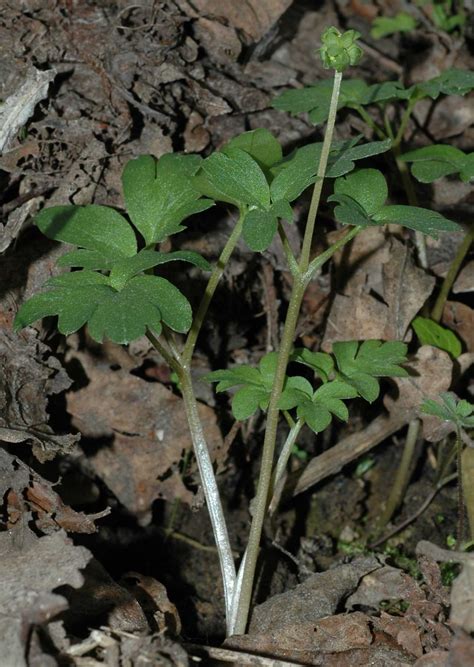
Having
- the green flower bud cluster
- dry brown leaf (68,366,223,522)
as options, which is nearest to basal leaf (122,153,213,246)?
the green flower bud cluster

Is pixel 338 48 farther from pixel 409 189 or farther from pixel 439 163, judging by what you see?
pixel 409 189

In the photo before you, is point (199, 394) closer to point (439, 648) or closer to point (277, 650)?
point (277, 650)

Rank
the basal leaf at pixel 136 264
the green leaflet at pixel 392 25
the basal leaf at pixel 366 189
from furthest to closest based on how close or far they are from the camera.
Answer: the green leaflet at pixel 392 25
the basal leaf at pixel 366 189
the basal leaf at pixel 136 264

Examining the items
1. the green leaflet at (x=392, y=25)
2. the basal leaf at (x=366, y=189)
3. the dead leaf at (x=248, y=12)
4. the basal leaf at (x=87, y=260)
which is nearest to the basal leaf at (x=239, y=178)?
the basal leaf at (x=366, y=189)

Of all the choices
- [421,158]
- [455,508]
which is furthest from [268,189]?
[455,508]

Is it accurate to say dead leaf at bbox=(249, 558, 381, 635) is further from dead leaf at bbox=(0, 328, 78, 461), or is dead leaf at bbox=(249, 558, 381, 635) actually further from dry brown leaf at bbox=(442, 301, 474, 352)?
dry brown leaf at bbox=(442, 301, 474, 352)

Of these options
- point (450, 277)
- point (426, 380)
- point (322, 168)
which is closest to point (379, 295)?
point (450, 277)

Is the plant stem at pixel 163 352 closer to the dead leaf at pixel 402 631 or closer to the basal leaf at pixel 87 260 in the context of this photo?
the basal leaf at pixel 87 260

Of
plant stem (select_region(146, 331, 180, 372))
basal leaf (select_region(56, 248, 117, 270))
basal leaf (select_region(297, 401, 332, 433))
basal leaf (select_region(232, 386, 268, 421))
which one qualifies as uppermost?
basal leaf (select_region(56, 248, 117, 270))

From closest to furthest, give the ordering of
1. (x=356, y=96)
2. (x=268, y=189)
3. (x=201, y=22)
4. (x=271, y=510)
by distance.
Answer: (x=268, y=189) → (x=271, y=510) → (x=356, y=96) → (x=201, y=22)
